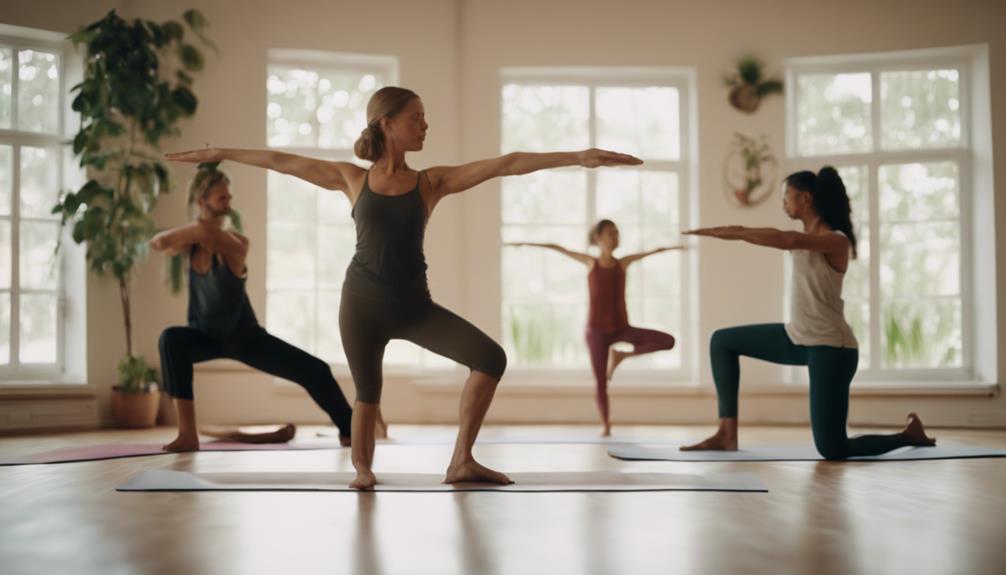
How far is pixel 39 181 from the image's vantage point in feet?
20.6

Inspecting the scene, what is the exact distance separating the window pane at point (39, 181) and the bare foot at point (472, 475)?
4209 mm

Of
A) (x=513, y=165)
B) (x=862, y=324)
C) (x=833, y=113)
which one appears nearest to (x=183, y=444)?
(x=513, y=165)

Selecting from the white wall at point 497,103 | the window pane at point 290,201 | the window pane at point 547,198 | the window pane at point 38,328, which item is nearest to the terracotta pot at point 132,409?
the white wall at point 497,103

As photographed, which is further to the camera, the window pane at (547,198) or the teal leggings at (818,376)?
the window pane at (547,198)

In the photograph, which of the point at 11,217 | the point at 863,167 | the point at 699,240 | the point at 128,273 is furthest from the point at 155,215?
the point at 863,167

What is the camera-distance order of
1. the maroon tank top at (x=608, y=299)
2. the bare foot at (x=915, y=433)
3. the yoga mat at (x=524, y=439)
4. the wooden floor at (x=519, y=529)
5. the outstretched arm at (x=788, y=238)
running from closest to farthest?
the wooden floor at (x=519, y=529) → the outstretched arm at (x=788, y=238) → the bare foot at (x=915, y=433) → the yoga mat at (x=524, y=439) → the maroon tank top at (x=608, y=299)

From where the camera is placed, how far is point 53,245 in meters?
6.29

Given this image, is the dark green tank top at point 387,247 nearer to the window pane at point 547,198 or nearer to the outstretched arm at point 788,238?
the outstretched arm at point 788,238

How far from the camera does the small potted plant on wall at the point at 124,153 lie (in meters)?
5.94

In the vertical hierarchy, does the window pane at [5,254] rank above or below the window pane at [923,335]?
above

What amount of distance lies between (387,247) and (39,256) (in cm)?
413

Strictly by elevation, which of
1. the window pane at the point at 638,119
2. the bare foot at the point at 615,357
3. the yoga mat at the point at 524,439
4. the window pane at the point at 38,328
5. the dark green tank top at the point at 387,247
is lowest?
the yoga mat at the point at 524,439

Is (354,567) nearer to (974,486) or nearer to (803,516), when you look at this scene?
(803,516)

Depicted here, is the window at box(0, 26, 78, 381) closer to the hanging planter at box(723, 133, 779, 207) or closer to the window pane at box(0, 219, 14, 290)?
the window pane at box(0, 219, 14, 290)
